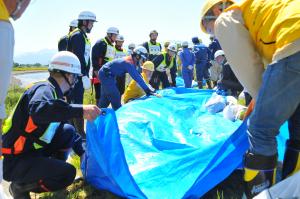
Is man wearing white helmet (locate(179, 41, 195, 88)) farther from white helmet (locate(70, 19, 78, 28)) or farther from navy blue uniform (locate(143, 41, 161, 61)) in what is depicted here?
white helmet (locate(70, 19, 78, 28))

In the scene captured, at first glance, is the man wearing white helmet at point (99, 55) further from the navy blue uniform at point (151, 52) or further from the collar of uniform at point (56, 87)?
the collar of uniform at point (56, 87)

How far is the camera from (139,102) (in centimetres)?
482

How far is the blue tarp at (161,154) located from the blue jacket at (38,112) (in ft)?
1.08

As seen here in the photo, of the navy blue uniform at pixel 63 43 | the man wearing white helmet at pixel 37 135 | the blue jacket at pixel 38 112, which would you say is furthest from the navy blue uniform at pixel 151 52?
the blue jacket at pixel 38 112

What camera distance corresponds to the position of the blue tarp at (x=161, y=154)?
2625 mm

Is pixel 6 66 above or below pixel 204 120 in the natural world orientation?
above

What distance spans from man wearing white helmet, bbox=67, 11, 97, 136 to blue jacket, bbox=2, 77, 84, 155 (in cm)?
169

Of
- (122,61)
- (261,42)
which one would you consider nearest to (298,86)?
(261,42)

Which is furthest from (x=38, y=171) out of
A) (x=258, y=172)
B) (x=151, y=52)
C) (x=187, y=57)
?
(x=187, y=57)

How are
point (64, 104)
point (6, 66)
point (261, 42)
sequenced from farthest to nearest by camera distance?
point (64, 104)
point (261, 42)
point (6, 66)

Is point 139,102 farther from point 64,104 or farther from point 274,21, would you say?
point 274,21

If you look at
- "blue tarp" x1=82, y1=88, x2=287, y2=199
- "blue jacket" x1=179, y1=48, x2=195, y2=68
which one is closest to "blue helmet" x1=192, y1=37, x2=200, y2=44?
"blue jacket" x1=179, y1=48, x2=195, y2=68

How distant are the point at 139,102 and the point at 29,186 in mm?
2124

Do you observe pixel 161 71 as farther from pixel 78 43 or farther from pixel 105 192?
pixel 105 192
